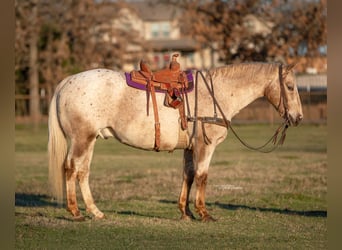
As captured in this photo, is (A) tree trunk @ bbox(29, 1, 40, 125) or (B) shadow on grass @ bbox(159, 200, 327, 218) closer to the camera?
(B) shadow on grass @ bbox(159, 200, 327, 218)

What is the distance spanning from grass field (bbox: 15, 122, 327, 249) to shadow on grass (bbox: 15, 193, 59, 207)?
2 cm

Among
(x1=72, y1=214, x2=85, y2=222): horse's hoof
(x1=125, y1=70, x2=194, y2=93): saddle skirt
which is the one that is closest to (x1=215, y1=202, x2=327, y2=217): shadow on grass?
(x1=125, y1=70, x2=194, y2=93): saddle skirt

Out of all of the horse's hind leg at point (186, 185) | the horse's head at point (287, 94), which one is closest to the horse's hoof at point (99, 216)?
the horse's hind leg at point (186, 185)

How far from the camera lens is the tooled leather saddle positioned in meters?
9.16

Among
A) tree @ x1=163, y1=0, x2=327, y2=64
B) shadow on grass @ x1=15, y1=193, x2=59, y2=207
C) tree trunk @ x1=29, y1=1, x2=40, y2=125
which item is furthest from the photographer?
tree @ x1=163, y1=0, x2=327, y2=64

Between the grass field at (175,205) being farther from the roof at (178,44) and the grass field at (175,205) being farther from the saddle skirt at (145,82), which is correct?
the roof at (178,44)

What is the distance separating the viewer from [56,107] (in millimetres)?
9492

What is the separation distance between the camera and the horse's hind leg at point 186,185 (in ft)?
31.1

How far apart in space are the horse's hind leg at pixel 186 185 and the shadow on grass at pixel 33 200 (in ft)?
9.40

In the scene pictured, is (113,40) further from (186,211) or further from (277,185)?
(186,211)

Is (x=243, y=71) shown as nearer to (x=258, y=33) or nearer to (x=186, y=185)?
(x=186, y=185)

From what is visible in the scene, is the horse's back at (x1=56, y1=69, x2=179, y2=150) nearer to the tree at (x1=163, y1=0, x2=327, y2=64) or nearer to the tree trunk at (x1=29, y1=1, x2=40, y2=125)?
the tree trunk at (x1=29, y1=1, x2=40, y2=125)

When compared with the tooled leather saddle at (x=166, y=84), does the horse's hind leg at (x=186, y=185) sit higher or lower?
lower

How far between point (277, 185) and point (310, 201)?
8.13 ft
